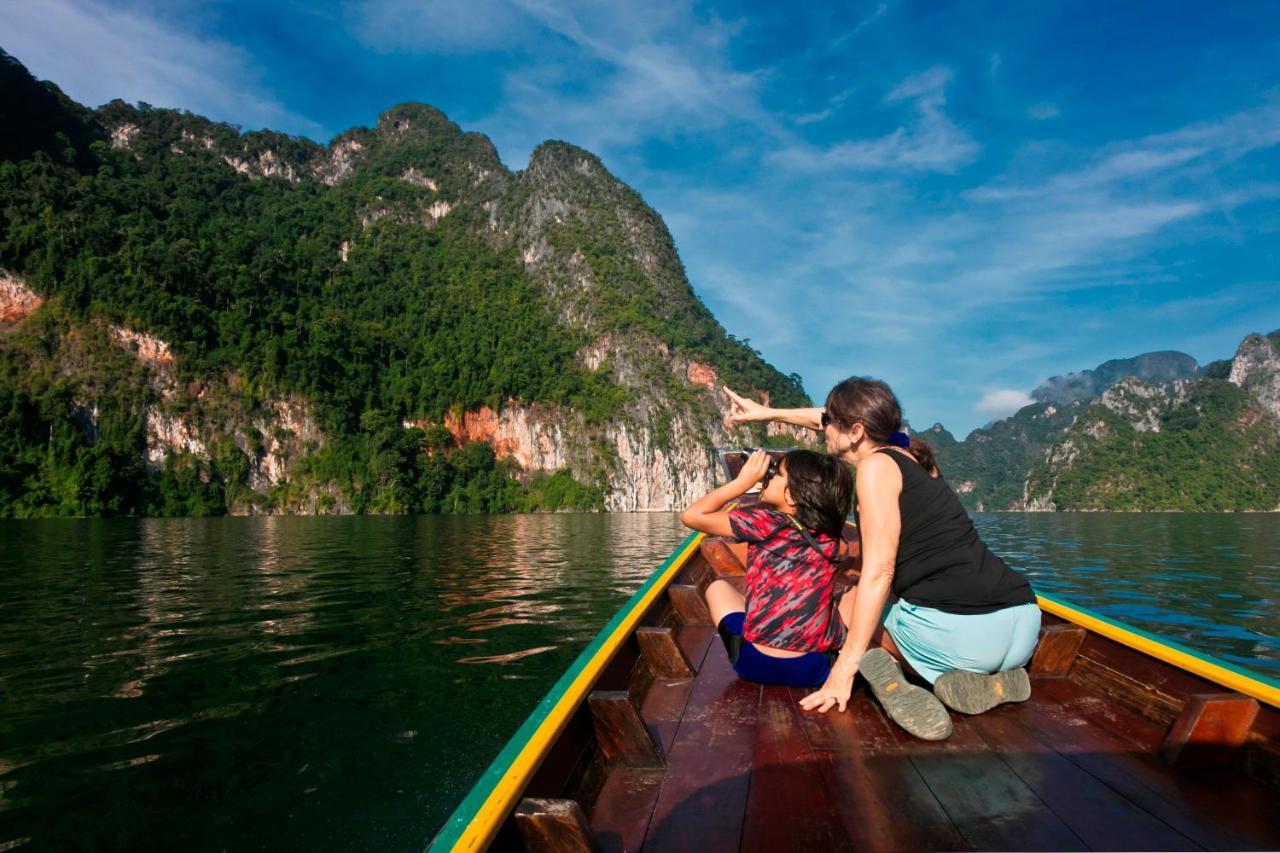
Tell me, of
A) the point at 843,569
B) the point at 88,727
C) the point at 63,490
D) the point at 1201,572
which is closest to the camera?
the point at 843,569

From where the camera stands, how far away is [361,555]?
1884 centimetres

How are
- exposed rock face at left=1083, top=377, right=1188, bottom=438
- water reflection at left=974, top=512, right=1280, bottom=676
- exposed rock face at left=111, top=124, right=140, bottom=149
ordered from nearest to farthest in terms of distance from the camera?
water reflection at left=974, top=512, right=1280, bottom=676 < exposed rock face at left=111, top=124, right=140, bottom=149 < exposed rock face at left=1083, top=377, right=1188, bottom=438

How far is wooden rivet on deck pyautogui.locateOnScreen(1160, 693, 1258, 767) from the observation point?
217 cm

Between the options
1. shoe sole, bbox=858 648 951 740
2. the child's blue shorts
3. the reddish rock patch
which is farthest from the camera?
the reddish rock patch

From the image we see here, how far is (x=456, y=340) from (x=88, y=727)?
317ft

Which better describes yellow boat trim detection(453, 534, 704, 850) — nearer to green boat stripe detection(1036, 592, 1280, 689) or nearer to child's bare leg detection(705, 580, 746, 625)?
child's bare leg detection(705, 580, 746, 625)

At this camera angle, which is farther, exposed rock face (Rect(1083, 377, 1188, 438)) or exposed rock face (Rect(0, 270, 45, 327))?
exposed rock face (Rect(1083, 377, 1188, 438))

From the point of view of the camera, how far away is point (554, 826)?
1.62 metres

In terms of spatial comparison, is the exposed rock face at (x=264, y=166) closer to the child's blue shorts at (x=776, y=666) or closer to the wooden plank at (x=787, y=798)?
the child's blue shorts at (x=776, y=666)

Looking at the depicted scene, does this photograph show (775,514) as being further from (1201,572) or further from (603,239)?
(603,239)

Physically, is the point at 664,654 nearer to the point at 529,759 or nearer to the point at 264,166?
the point at 529,759

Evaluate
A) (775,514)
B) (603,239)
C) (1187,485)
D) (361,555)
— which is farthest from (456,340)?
(1187,485)

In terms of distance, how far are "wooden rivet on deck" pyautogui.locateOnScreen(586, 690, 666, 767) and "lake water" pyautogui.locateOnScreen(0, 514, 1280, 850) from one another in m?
2.03

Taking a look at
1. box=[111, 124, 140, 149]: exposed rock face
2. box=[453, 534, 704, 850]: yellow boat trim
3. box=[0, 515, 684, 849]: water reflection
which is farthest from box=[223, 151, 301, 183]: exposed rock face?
box=[453, 534, 704, 850]: yellow boat trim
